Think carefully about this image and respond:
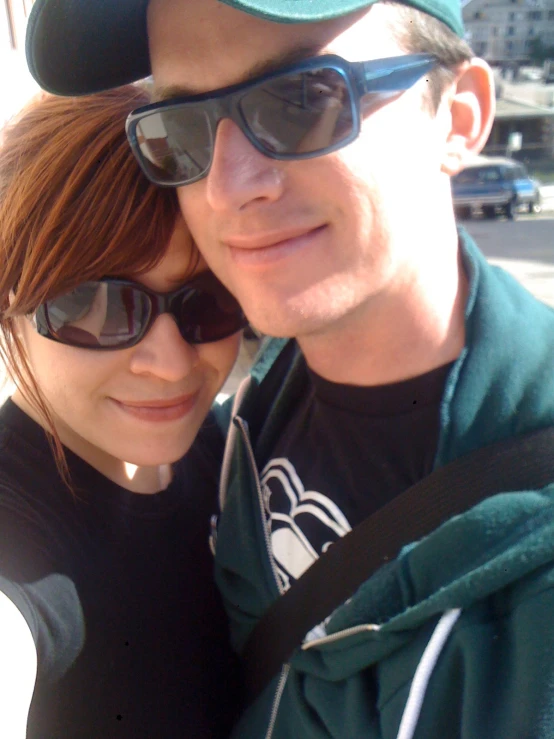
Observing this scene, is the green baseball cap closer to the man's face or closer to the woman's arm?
the man's face

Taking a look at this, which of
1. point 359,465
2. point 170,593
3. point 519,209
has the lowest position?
point 519,209

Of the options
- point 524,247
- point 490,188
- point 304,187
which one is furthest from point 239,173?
point 490,188

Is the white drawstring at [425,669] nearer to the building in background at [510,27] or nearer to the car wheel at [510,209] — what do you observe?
the car wheel at [510,209]

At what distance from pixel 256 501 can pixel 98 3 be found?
1159 millimetres

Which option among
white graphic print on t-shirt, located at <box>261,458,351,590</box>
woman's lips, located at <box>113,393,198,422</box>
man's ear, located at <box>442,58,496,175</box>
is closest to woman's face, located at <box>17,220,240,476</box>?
woman's lips, located at <box>113,393,198,422</box>

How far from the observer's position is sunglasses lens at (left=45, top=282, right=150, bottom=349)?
1508 millimetres

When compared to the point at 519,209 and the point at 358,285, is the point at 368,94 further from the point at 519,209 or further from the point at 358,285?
the point at 519,209

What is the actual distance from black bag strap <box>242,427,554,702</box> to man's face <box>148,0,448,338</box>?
40cm

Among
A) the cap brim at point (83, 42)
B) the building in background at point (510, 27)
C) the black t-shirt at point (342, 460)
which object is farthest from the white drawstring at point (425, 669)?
the building in background at point (510, 27)

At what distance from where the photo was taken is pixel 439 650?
1.15 m

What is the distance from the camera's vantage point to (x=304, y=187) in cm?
137

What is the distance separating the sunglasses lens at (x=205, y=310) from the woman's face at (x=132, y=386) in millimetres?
22

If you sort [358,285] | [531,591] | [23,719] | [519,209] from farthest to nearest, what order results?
[519,209], [358,285], [23,719], [531,591]

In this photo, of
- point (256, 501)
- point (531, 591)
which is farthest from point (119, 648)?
point (531, 591)
